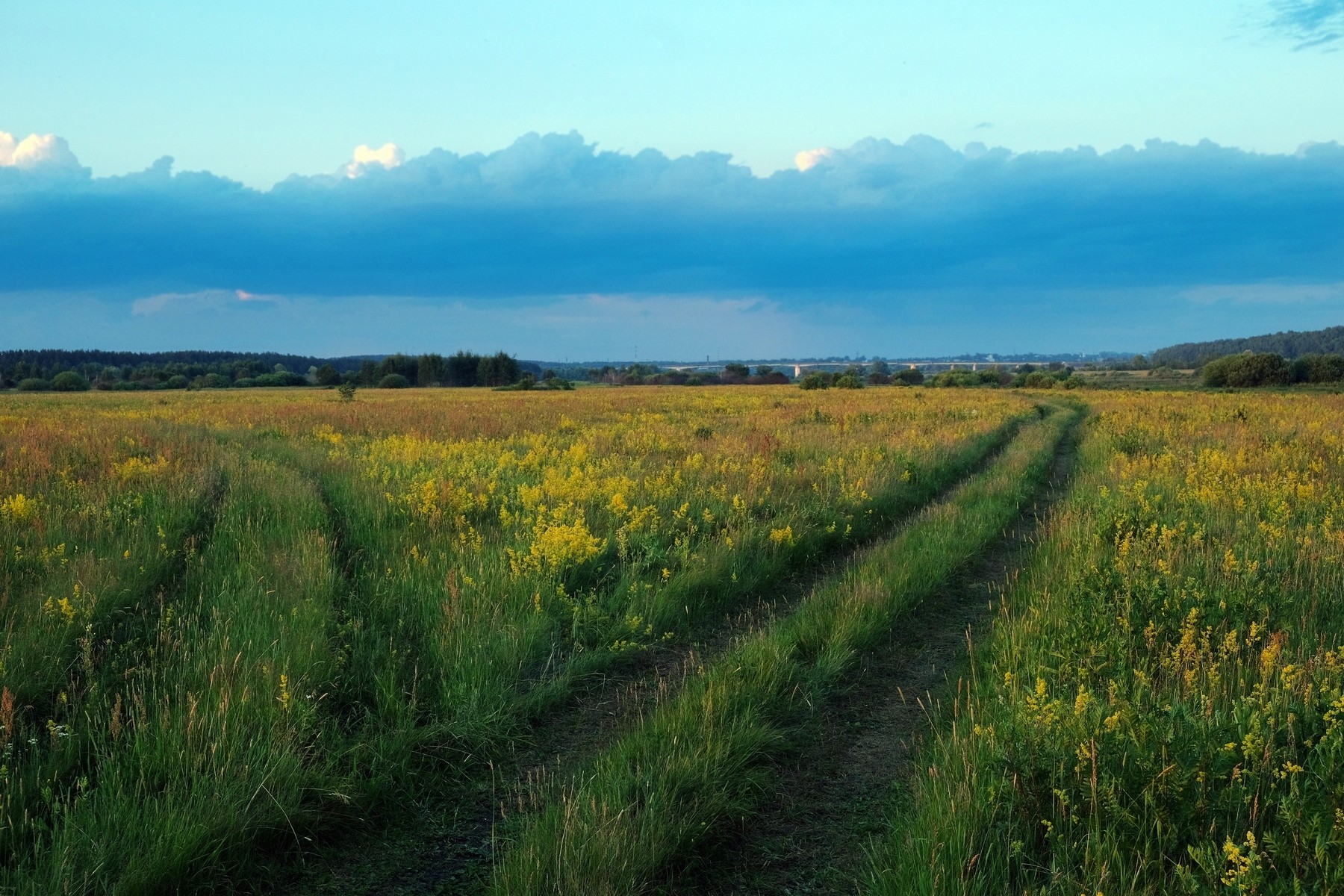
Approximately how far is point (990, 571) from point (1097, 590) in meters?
2.32

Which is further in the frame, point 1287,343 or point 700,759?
point 1287,343

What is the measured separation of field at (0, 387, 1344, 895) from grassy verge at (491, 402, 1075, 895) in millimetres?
22

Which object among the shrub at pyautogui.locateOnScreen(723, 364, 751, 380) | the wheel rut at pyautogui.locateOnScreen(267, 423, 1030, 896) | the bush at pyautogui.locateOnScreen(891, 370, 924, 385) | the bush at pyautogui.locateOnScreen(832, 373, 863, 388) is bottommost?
the wheel rut at pyautogui.locateOnScreen(267, 423, 1030, 896)

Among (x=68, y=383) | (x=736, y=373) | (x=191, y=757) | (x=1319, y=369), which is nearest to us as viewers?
(x=191, y=757)

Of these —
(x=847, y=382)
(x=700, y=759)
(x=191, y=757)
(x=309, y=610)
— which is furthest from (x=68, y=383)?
(x=700, y=759)

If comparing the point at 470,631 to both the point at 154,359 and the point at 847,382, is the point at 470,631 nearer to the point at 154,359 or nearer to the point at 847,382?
the point at 847,382

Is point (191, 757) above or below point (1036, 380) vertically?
below

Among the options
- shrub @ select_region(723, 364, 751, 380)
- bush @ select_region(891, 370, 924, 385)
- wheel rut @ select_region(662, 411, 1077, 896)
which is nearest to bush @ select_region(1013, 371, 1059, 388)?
bush @ select_region(891, 370, 924, 385)

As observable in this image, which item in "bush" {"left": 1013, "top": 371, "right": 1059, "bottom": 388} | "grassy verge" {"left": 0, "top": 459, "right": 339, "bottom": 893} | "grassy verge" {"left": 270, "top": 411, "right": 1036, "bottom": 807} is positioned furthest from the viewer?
"bush" {"left": 1013, "top": 371, "right": 1059, "bottom": 388}

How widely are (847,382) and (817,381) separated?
134 inches

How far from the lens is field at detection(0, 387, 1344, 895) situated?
11.2 ft

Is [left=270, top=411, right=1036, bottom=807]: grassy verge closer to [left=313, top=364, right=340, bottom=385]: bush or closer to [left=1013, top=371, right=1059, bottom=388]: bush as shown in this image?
[left=1013, top=371, right=1059, bottom=388]: bush

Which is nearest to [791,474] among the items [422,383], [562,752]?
[562,752]

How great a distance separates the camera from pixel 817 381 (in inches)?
3361
